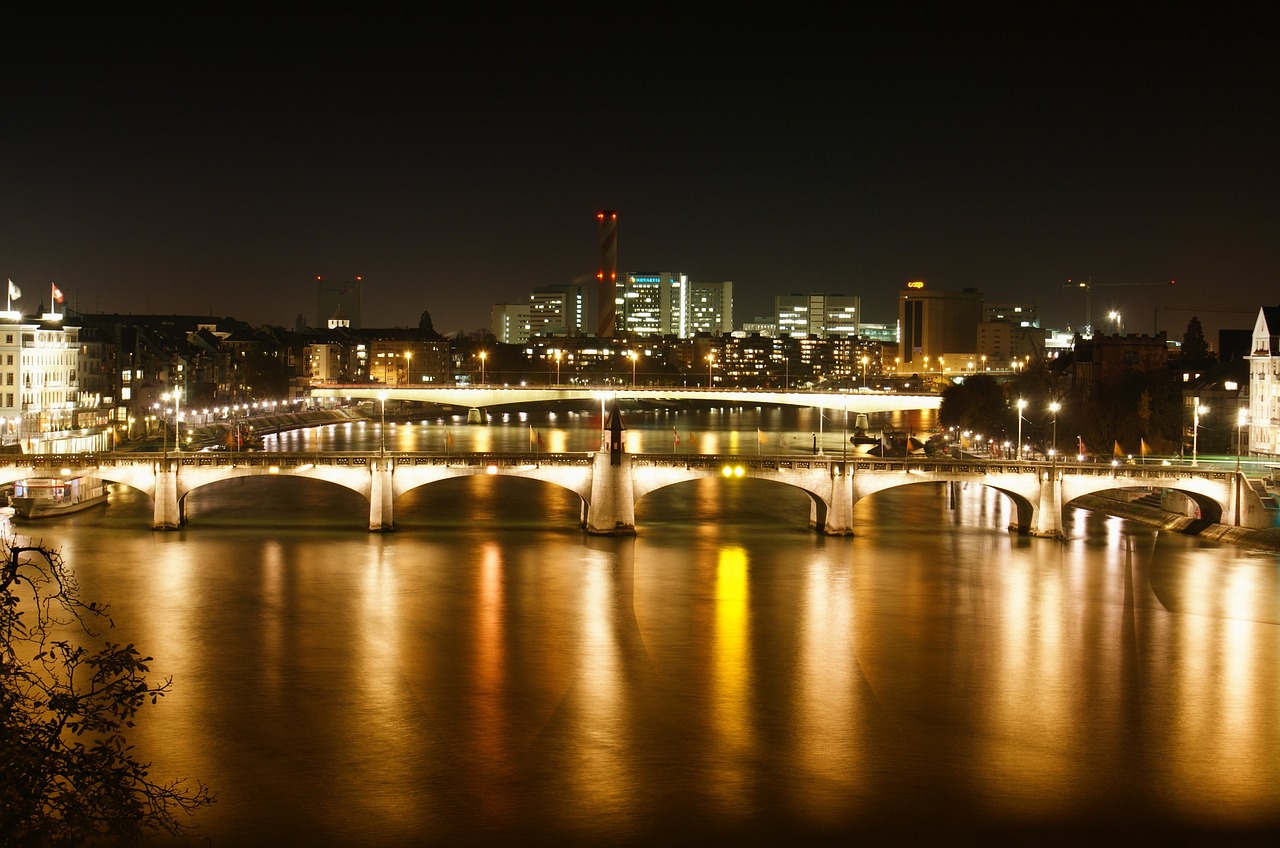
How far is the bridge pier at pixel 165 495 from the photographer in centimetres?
3809

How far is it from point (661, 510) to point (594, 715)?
2520cm

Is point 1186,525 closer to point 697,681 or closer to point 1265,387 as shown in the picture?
point 1265,387

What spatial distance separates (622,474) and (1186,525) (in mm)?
17803

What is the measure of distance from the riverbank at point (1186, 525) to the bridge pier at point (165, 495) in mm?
30354

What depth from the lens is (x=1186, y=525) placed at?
40.8m

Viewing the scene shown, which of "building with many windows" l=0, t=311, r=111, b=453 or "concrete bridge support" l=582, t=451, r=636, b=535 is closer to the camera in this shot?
"concrete bridge support" l=582, t=451, r=636, b=535

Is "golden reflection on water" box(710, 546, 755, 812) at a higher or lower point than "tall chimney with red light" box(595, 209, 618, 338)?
lower

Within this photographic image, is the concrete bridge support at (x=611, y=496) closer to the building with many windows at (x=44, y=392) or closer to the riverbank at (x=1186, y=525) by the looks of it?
the riverbank at (x=1186, y=525)

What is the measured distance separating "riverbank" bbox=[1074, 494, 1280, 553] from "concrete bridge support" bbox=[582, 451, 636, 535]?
17231mm

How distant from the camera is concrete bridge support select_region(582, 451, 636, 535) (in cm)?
A: 3806

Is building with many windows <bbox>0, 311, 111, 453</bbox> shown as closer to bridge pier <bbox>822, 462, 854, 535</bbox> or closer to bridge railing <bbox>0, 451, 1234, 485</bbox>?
bridge railing <bbox>0, 451, 1234, 485</bbox>

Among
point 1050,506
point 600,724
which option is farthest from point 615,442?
point 600,724

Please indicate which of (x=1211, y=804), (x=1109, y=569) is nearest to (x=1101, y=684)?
(x=1211, y=804)

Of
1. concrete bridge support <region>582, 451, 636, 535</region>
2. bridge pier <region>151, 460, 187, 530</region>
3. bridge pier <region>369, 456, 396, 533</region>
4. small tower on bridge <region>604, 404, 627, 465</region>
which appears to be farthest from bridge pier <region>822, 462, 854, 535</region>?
bridge pier <region>151, 460, 187, 530</region>
